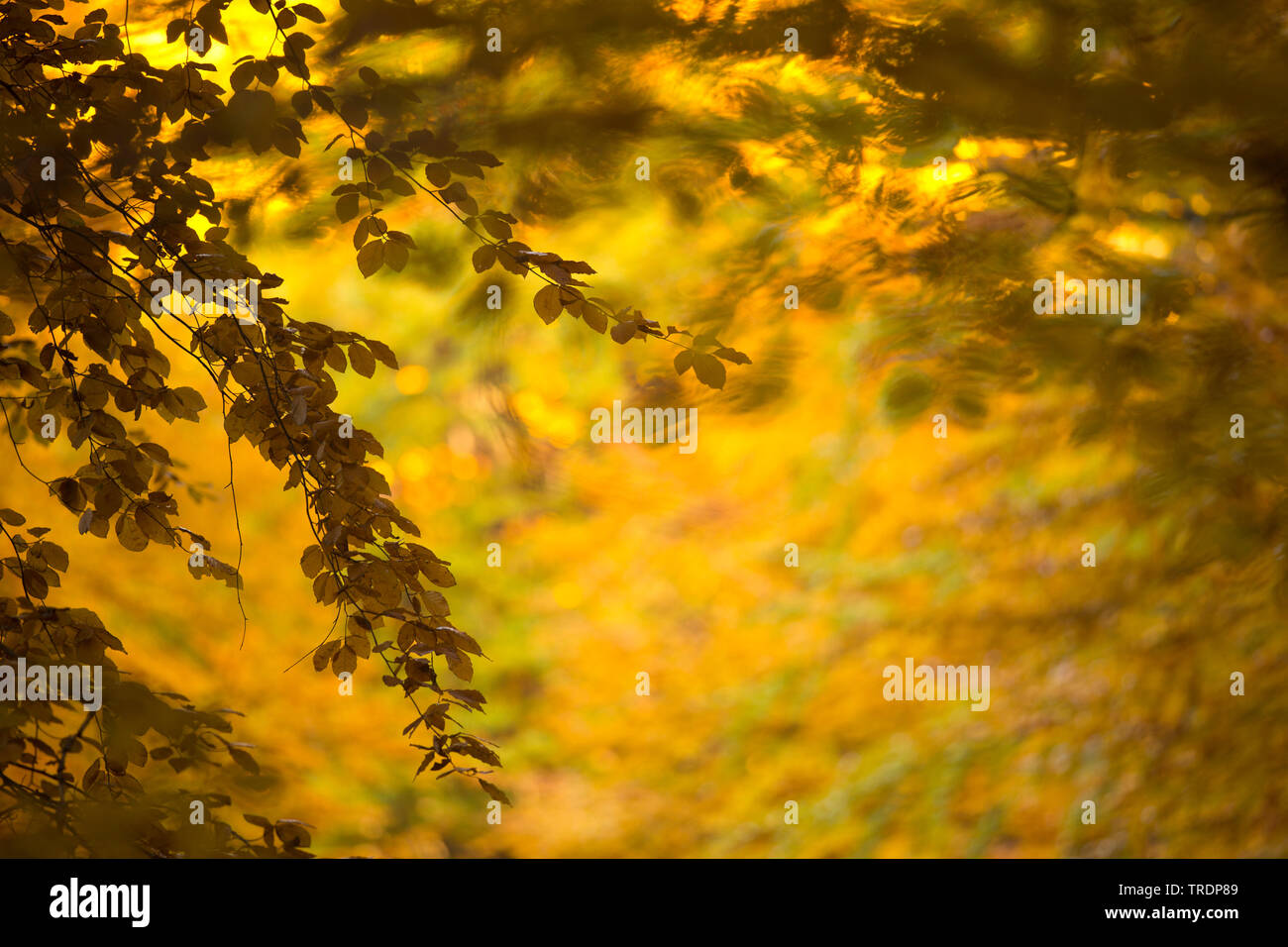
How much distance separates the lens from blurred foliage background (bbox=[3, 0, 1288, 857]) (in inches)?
69.5

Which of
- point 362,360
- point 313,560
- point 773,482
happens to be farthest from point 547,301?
point 773,482

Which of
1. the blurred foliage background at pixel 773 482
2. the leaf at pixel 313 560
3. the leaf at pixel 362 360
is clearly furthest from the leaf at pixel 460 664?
the blurred foliage background at pixel 773 482

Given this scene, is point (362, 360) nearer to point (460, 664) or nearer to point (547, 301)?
point (547, 301)

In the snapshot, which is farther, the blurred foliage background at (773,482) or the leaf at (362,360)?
the blurred foliage background at (773,482)

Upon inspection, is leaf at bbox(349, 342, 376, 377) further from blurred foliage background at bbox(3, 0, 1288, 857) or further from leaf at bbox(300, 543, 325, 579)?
blurred foliage background at bbox(3, 0, 1288, 857)

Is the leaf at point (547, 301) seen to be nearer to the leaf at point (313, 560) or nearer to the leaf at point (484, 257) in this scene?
the leaf at point (484, 257)

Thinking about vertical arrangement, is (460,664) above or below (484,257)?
below

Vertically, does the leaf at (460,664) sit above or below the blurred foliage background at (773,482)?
below

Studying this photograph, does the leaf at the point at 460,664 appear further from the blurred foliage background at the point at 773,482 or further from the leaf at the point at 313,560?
the blurred foliage background at the point at 773,482

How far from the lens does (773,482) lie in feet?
6.00

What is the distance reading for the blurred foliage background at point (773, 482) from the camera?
69.5 inches

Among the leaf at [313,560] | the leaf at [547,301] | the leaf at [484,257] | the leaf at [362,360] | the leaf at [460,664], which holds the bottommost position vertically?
the leaf at [460,664]

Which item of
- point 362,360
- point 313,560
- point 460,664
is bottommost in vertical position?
point 460,664
